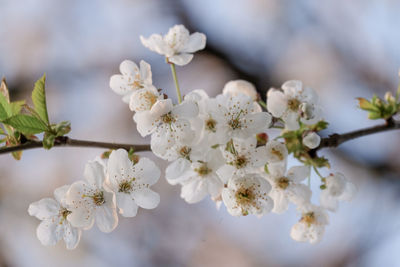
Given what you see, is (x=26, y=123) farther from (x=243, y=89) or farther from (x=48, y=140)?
(x=243, y=89)

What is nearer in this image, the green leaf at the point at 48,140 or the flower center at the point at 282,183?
the green leaf at the point at 48,140

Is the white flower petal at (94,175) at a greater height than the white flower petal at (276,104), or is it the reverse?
the white flower petal at (276,104)

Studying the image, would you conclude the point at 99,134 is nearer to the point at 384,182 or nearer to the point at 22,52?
the point at 22,52

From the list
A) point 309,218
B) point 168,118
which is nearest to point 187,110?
point 168,118

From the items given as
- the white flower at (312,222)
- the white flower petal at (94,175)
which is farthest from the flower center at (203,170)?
the white flower at (312,222)

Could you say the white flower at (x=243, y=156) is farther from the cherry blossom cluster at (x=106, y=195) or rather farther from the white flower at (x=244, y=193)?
the cherry blossom cluster at (x=106, y=195)

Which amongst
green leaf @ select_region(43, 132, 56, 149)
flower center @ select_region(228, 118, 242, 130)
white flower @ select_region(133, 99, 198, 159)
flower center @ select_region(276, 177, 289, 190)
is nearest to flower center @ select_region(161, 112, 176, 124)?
white flower @ select_region(133, 99, 198, 159)

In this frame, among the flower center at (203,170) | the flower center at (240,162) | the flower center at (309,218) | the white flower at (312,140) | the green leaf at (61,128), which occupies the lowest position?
the green leaf at (61,128)
